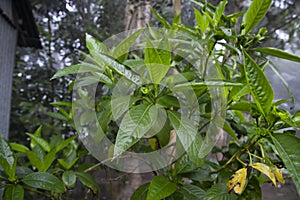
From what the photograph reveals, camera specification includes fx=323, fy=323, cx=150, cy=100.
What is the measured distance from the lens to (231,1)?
1.45 metres

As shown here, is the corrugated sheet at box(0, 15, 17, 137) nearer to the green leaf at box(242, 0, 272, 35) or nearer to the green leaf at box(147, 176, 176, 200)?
the green leaf at box(147, 176, 176, 200)

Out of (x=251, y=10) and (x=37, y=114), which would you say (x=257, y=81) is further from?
(x=37, y=114)

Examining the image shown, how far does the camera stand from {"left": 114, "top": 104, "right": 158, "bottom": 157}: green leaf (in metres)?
0.57

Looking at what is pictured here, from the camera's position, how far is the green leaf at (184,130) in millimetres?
641

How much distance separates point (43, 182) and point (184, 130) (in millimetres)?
435

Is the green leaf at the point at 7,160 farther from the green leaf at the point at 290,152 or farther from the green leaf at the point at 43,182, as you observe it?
the green leaf at the point at 290,152

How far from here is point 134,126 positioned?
1.94 feet

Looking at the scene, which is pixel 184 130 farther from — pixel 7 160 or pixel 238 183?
pixel 7 160

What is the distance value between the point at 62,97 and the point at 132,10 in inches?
25.7

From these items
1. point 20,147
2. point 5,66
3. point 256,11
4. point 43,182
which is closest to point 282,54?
point 256,11

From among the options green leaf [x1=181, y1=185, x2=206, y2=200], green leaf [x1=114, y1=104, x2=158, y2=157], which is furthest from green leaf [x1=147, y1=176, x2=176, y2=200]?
green leaf [x1=114, y1=104, x2=158, y2=157]

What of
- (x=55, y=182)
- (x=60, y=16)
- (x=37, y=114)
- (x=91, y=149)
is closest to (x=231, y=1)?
(x=60, y=16)

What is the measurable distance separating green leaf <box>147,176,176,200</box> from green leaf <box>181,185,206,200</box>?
0.20ft

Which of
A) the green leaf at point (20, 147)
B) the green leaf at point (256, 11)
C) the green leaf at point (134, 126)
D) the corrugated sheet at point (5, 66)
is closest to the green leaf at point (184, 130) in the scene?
the green leaf at point (134, 126)
